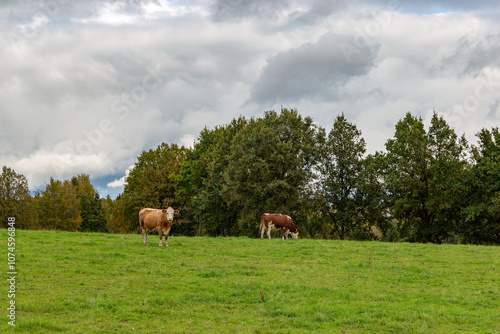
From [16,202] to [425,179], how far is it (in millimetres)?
57503

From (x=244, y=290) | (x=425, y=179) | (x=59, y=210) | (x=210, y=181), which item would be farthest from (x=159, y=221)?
(x=59, y=210)

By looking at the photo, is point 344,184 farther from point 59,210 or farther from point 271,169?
point 59,210

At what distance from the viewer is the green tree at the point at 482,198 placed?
44.9 meters

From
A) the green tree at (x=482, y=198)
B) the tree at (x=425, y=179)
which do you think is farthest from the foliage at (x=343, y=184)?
the green tree at (x=482, y=198)

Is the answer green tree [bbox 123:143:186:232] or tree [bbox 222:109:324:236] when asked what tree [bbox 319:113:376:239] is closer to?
tree [bbox 222:109:324:236]

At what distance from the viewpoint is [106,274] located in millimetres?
14852

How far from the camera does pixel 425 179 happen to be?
1799 inches

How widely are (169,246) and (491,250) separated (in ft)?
59.6

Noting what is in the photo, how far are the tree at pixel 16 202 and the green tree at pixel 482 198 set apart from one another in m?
58.1

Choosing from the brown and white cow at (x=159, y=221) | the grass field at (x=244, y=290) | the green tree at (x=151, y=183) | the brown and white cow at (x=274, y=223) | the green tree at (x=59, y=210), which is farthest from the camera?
the green tree at (x=59, y=210)

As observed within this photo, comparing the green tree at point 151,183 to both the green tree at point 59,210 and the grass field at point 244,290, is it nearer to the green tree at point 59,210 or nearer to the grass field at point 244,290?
the green tree at point 59,210

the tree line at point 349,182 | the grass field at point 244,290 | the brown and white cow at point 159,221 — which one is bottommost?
the grass field at point 244,290

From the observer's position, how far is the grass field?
33.4 feet

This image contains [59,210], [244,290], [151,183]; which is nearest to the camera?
[244,290]
